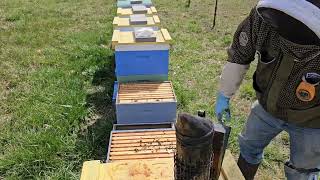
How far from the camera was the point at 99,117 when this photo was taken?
11.5ft

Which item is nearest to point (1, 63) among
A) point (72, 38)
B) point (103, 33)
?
point (72, 38)

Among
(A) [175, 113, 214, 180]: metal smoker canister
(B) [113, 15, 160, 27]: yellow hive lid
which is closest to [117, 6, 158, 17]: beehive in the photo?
(B) [113, 15, 160, 27]: yellow hive lid

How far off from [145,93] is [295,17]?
1.90 metres

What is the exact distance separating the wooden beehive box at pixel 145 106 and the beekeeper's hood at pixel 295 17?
1.57m

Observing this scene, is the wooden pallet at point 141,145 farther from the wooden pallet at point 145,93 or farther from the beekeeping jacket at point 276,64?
the beekeeping jacket at point 276,64

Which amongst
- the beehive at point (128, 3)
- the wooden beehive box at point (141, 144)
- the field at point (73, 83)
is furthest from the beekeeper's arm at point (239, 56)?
the beehive at point (128, 3)

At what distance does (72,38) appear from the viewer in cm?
551

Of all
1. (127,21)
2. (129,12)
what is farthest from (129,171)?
(129,12)

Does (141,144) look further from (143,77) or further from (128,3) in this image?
(128,3)

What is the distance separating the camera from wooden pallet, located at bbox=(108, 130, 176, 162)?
2.52 meters

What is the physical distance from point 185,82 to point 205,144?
3185mm

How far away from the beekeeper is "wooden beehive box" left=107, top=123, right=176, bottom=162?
21.9 inches

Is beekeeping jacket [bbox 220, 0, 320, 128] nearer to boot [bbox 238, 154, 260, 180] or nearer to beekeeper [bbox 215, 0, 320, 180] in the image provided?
beekeeper [bbox 215, 0, 320, 180]

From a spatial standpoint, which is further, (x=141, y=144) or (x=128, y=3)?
(x=128, y=3)
